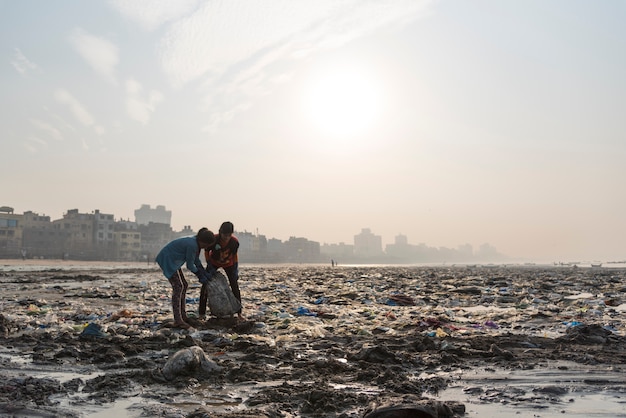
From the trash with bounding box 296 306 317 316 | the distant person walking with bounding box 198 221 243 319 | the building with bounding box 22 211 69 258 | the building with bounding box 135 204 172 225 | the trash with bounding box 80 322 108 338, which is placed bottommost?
the trash with bounding box 296 306 317 316

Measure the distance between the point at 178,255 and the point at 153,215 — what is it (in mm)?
193877

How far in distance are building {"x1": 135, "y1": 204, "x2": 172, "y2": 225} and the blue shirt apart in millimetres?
190567

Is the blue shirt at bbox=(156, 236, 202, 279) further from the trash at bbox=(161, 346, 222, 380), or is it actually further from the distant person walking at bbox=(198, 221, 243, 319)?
the trash at bbox=(161, 346, 222, 380)

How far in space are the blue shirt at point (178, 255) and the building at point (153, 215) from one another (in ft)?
625

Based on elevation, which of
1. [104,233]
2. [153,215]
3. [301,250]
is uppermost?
[153,215]

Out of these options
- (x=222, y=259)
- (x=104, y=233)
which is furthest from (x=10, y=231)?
(x=222, y=259)

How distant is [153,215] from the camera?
192 m

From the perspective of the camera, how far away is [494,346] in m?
5.18

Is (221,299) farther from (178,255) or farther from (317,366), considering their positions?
(317,366)

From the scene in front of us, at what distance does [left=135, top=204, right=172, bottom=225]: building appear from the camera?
19075cm

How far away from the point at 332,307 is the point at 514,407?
665cm

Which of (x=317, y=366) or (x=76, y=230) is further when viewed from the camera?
(x=76, y=230)

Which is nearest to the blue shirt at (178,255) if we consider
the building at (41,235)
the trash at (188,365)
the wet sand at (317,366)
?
the wet sand at (317,366)

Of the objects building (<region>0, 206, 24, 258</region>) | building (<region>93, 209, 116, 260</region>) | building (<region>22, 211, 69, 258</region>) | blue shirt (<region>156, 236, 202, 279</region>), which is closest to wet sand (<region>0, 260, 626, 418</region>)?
blue shirt (<region>156, 236, 202, 279</region>)
